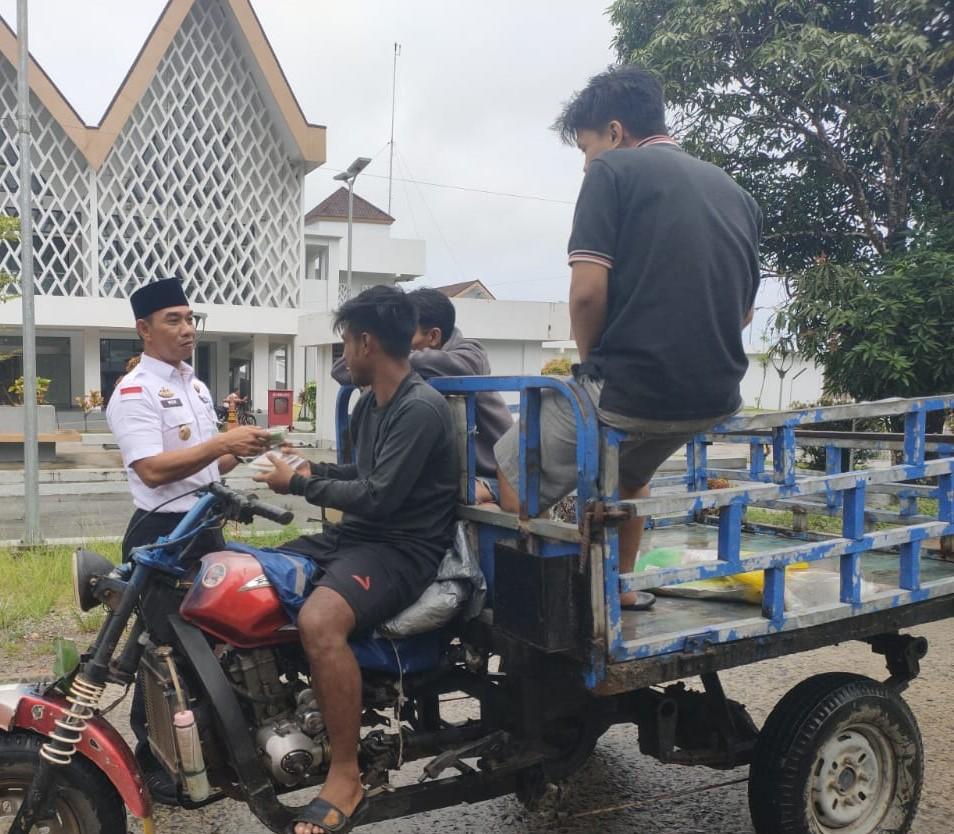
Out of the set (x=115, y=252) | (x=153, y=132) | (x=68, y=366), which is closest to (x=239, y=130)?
(x=153, y=132)

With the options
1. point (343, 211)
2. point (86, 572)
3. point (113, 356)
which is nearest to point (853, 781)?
point (86, 572)

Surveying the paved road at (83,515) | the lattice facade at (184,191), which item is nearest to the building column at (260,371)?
the lattice facade at (184,191)

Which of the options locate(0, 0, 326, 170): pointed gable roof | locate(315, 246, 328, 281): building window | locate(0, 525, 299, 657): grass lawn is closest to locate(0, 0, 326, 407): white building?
locate(0, 0, 326, 170): pointed gable roof

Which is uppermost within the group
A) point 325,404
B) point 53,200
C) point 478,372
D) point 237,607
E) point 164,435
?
point 53,200

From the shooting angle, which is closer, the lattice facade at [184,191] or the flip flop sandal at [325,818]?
the flip flop sandal at [325,818]

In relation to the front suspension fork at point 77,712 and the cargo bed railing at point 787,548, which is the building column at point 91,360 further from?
the cargo bed railing at point 787,548

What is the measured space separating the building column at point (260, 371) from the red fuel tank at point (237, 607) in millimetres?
23341

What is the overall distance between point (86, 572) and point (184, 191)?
2452 centimetres

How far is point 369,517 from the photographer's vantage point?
2725 mm

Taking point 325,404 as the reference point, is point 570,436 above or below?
above

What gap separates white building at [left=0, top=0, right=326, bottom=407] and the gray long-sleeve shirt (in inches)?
849

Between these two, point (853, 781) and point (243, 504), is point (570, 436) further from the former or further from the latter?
point (853, 781)

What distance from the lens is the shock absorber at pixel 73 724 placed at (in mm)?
2398

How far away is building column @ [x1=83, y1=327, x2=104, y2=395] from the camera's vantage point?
80.7 ft
